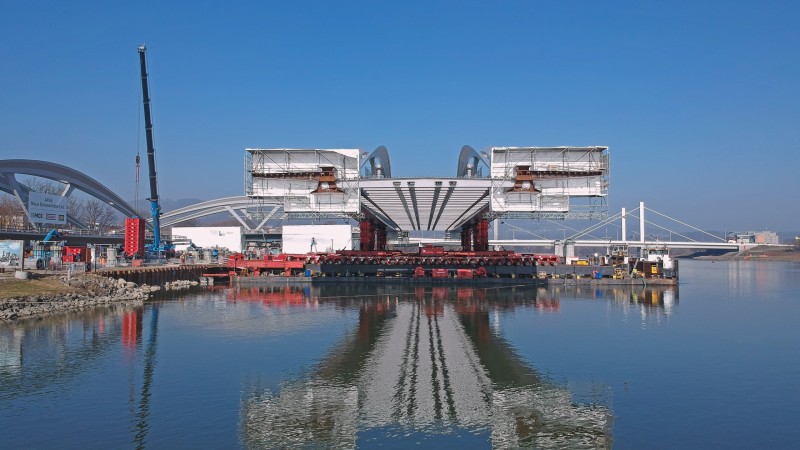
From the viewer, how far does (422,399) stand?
1686 centimetres

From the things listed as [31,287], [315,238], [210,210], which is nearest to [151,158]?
[315,238]

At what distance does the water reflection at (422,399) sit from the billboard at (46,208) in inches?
2557

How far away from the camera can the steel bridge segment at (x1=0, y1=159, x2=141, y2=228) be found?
2987 inches

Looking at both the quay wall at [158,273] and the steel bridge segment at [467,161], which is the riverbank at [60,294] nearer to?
the quay wall at [158,273]

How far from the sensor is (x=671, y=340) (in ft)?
92.1

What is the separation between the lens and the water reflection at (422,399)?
1431 centimetres

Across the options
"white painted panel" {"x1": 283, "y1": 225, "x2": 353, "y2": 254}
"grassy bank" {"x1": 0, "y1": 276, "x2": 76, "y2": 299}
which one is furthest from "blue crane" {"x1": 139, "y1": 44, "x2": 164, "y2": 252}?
"grassy bank" {"x1": 0, "y1": 276, "x2": 76, "y2": 299}

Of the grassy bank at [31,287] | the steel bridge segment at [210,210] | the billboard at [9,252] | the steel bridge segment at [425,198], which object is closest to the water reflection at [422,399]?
the steel bridge segment at [425,198]

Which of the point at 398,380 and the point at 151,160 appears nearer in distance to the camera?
the point at 398,380

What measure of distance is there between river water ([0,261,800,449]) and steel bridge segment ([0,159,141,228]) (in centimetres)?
5169

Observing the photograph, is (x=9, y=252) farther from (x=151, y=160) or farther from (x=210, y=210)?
(x=210, y=210)

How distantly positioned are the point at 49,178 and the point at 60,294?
57.3m

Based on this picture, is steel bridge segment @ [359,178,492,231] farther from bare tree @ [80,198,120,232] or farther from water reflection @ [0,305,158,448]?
bare tree @ [80,198,120,232]

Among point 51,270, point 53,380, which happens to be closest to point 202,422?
point 53,380
